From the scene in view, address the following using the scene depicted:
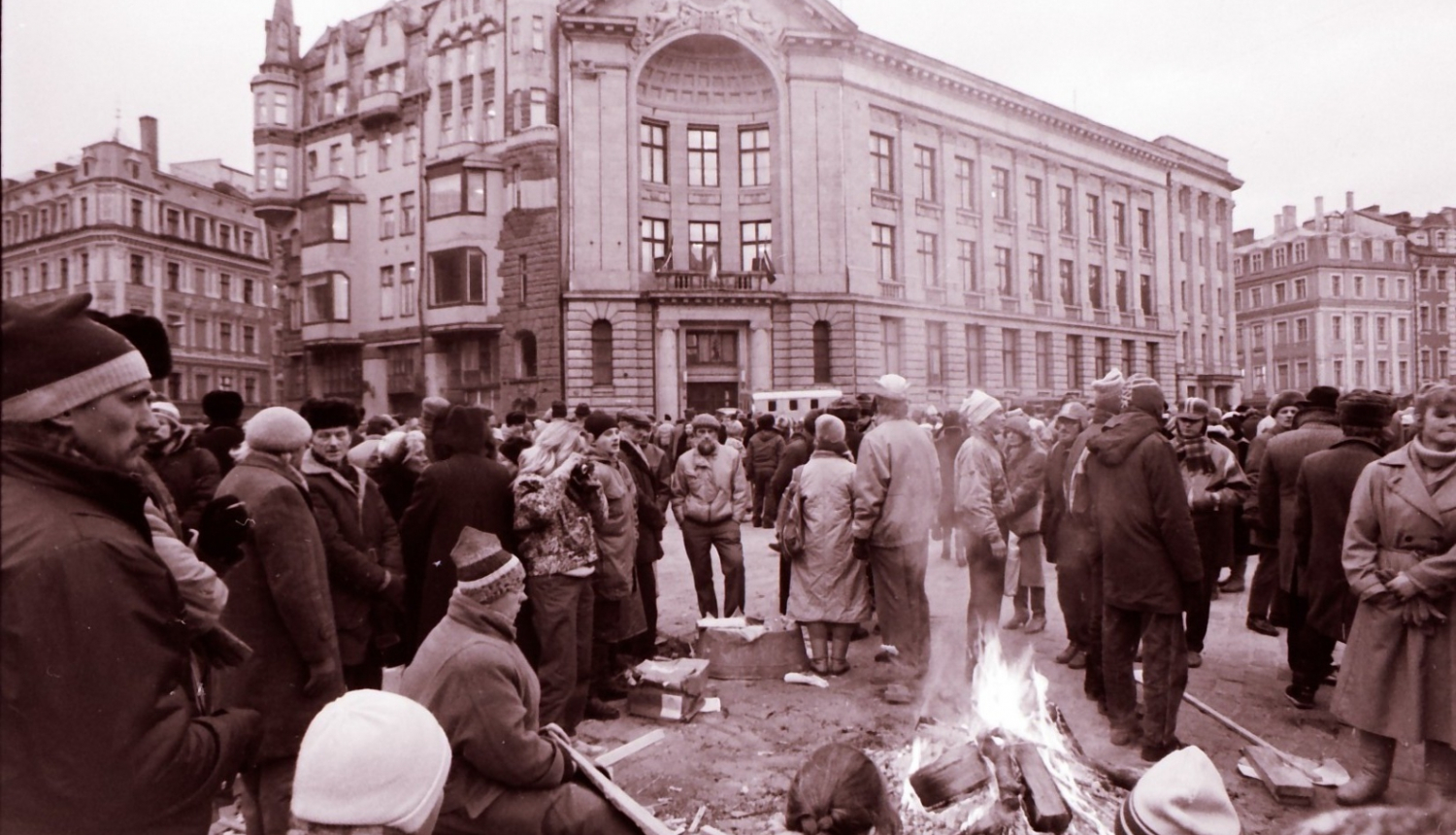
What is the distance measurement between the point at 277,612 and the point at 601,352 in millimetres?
23293

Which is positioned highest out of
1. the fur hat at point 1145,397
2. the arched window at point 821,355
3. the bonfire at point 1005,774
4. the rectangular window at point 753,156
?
the rectangular window at point 753,156

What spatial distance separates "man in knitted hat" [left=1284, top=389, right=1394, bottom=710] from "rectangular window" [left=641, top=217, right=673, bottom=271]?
22.1 meters

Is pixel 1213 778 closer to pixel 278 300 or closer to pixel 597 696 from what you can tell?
pixel 597 696

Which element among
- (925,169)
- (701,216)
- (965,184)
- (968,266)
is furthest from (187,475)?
(701,216)

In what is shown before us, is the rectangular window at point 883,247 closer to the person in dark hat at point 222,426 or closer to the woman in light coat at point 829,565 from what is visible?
the woman in light coat at point 829,565

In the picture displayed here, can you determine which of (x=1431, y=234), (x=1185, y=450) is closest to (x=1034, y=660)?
(x=1185, y=450)

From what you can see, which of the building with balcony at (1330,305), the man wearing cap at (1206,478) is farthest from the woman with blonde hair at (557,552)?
the building with balcony at (1330,305)

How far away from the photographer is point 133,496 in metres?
1.55

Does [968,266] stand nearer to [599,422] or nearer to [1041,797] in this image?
[599,422]

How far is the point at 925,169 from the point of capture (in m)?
19.4

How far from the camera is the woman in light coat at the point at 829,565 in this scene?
671 centimetres

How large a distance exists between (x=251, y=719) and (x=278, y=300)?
39171 mm

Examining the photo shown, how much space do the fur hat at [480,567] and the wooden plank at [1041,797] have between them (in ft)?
8.44

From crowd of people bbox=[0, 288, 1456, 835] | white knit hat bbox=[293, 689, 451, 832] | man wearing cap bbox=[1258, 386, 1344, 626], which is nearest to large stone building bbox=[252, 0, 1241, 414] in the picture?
crowd of people bbox=[0, 288, 1456, 835]
